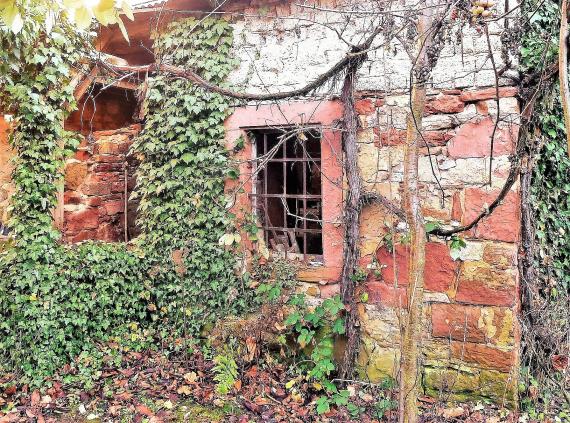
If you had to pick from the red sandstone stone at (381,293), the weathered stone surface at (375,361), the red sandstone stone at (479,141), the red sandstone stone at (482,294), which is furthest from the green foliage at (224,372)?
the red sandstone stone at (479,141)

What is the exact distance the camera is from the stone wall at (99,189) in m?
6.06

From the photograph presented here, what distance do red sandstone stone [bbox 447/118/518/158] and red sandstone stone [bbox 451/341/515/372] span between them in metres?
1.55

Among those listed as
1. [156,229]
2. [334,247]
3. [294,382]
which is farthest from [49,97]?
[294,382]

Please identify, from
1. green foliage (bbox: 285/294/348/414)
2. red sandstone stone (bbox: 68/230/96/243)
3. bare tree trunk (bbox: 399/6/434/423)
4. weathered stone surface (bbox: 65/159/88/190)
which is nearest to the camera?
bare tree trunk (bbox: 399/6/434/423)

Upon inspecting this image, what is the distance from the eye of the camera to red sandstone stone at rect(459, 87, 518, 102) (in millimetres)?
3531

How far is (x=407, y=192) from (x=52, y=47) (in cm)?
357

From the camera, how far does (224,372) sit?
160 inches

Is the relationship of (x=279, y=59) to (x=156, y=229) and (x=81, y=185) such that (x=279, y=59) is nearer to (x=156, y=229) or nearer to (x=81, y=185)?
(x=156, y=229)

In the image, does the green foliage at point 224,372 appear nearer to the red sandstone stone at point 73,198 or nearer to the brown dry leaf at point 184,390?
the brown dry leaf at point 184,390

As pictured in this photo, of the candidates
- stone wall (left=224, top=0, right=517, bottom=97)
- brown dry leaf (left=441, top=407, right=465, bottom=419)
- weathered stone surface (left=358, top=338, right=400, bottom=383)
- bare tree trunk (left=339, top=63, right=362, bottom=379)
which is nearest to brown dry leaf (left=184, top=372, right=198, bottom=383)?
bare tree trunk (left=339, top=63, right=362, bottom=379)

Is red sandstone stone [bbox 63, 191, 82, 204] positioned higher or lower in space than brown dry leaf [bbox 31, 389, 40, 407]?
higher

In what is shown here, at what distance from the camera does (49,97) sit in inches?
169

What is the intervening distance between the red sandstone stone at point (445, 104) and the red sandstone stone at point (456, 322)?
162 cm

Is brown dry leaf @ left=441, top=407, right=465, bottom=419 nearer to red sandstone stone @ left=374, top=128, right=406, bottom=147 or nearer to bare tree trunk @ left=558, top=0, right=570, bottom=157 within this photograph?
red sandstone stone @ left=374, top=128, right=406, bottom=147
